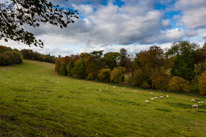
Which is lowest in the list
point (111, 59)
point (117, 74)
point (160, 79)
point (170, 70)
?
point (160, 79)

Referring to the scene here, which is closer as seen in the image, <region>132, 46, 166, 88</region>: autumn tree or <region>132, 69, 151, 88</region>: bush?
<region>132, 46, 166, 88</region>: autumn tree

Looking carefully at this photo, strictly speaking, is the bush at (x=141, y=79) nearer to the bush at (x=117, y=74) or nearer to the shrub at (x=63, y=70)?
the bush at (x=117, y=74)

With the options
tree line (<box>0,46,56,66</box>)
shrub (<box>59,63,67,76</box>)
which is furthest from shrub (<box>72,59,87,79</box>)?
tree line (<box>0,46,56,66</box>)

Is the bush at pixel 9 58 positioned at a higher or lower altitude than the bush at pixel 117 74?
higher

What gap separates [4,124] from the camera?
23.0 feet

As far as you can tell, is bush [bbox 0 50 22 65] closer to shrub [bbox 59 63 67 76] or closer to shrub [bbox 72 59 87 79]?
shrub [bbox 59 63 67 76]

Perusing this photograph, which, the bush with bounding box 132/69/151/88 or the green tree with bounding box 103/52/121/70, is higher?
the green tree with bounding box 103/52/121/70

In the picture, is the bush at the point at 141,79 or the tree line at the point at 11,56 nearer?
the bush at the point at 141,79

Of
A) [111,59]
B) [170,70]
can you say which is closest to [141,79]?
[170,70]

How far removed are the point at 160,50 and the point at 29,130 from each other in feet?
143

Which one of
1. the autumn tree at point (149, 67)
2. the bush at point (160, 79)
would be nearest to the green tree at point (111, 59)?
the autumn tree at point (149, 67)

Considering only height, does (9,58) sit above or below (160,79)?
above

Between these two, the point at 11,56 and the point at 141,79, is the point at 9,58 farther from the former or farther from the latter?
the point at 141,79

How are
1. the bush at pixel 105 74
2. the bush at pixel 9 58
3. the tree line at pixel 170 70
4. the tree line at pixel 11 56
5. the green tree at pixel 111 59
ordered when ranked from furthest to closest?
the tree line at pixel 11 56 → the bush at pixel 9 58 → the green tree at pixel 111 59 → the bush at pixel 105 74 → the tree line at pixel 170 70
